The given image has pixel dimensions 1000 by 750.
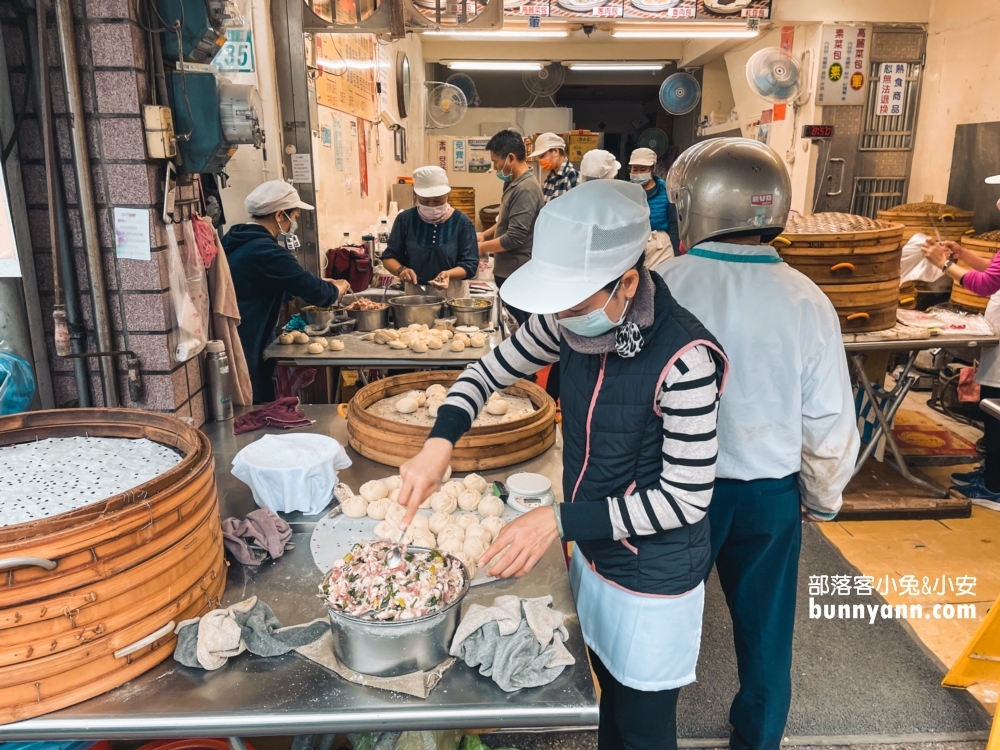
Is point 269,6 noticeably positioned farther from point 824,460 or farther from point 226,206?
point 824,460

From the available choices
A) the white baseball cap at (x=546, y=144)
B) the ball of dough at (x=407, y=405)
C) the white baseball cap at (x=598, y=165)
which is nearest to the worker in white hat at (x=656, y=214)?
the white baseball cap at (x=598, y=165)

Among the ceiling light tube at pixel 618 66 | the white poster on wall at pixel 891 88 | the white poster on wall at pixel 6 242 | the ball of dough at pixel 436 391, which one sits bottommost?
the ball of dough at pixel 436 391

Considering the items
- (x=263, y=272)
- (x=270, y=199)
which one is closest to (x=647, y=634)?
(x=263, y=272)

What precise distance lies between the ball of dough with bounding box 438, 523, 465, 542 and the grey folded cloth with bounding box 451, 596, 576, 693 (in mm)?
413

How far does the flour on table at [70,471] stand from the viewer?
1.55m

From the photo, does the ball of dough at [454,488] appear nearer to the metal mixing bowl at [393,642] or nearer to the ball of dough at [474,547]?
the ball of dough at [474,547]

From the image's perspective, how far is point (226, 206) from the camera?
4.66 m

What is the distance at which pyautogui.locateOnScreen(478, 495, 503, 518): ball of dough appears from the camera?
2.16 m

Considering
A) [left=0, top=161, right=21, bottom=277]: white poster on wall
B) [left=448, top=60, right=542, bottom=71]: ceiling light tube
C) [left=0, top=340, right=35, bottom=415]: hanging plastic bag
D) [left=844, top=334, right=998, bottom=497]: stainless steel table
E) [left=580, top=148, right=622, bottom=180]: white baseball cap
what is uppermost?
[left=448, top=60, right=542, bottom=71]: ceiling light tube

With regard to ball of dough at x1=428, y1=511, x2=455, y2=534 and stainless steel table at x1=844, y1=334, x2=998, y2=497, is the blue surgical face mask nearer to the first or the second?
ball of dough at x1=428, y1=511, x2=455, y2=534

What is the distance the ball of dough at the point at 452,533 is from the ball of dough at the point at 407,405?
34.4 inches

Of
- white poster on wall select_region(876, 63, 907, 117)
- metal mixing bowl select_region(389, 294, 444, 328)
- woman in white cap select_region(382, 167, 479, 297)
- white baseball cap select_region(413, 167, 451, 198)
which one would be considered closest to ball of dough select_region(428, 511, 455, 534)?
metal mixing bowl select_region(389, 294, 444, 328)

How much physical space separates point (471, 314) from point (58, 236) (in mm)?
2670

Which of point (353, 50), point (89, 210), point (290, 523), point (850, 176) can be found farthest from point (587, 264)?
point (850, 176)
